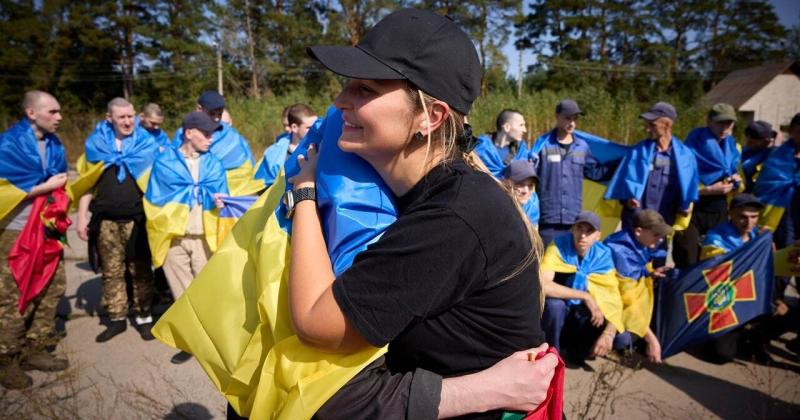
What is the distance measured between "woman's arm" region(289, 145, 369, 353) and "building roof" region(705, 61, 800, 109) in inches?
1542

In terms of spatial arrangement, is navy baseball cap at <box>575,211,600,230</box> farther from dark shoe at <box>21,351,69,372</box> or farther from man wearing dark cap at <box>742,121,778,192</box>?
dark shoe at <box>21,351,69,372</box>

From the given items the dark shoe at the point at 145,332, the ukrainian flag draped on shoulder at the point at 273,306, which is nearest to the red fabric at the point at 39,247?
the dark shoe at the point at 145,332

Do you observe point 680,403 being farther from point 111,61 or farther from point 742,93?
point 111,61

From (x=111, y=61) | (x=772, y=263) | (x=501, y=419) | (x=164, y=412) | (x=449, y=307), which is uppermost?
(x=111, y=61)

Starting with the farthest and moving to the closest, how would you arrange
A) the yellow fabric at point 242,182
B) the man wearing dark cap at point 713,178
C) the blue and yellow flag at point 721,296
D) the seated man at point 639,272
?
1. the man wearing dark cap at point 713,178
2. the yellow fabric at point 242,182
3. the seated man at point 639,272
4. the blue and yellow flag at point 721,296

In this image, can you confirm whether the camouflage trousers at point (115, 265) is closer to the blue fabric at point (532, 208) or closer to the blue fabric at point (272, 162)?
the blue fabric at point (272, 162)

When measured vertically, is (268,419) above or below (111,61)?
below

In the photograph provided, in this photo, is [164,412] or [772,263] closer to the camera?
[164,412]

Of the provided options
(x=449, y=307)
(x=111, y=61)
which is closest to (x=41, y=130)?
(x=449, y=307)

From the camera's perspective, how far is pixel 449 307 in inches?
45.1

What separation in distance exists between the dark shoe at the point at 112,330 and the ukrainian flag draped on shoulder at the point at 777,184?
7116mm

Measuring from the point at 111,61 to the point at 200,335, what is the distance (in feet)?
150

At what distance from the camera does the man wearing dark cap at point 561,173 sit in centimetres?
508

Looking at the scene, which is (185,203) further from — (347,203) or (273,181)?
(347,203)
